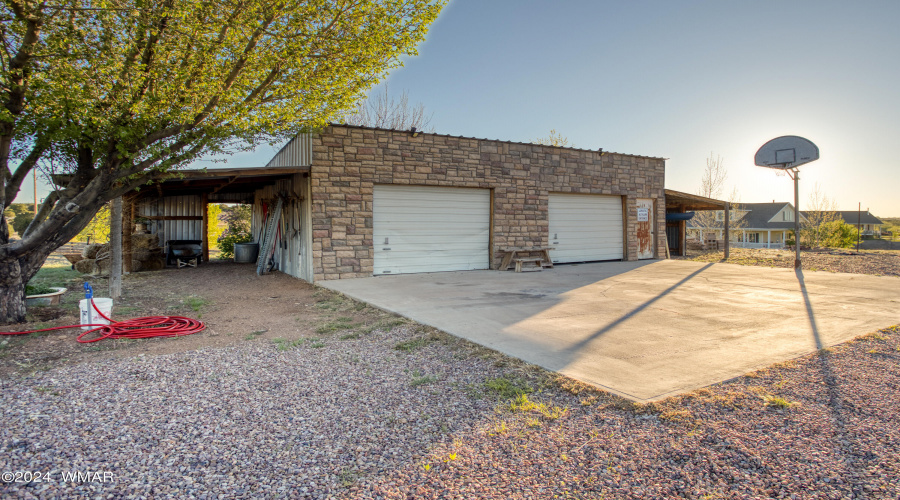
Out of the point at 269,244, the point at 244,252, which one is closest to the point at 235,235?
the point at 244,252

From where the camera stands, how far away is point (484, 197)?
1159cm

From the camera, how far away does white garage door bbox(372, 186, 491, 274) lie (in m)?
10.2

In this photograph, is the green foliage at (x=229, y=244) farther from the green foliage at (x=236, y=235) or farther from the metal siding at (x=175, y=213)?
Answer: the metal siding at (x=175, y=213)

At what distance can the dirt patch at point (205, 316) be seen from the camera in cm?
445

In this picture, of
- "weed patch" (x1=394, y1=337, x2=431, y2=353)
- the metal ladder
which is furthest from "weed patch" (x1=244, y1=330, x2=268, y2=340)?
the metal ladder

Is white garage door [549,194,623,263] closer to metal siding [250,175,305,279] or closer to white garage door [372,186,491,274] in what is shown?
white garage door [372,186,491,274]

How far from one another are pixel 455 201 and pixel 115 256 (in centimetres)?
696

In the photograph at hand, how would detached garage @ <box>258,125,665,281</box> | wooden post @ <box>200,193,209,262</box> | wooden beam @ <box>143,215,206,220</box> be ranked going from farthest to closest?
wooden post @ <box>200,193,209,262</box>
wooden beam @ <box>143,215,206,220</box>
detached garage @ <box>258,125,665,281</box>

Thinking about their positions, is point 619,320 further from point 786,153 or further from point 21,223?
point 21,223

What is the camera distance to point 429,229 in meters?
10.8

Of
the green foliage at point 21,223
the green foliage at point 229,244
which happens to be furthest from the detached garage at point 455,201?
the green foliage at point 21,223

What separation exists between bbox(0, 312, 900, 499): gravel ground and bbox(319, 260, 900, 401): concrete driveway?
0.37 metres

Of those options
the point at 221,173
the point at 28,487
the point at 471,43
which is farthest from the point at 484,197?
the point at 28,487

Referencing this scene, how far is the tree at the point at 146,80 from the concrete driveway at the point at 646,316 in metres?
3.45
